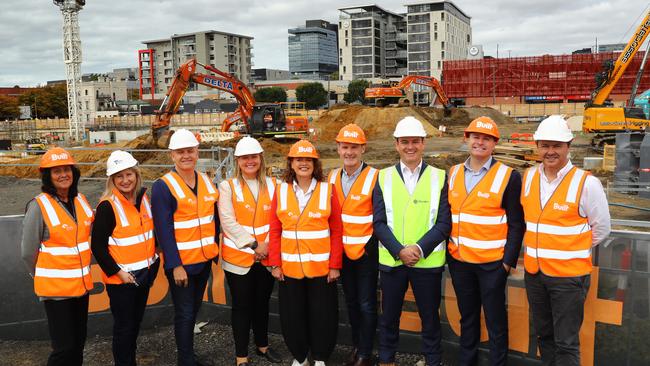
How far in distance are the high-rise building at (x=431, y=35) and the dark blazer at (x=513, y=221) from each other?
354ft

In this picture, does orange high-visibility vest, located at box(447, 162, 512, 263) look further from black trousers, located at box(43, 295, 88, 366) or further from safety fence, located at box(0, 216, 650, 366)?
black trousers, located at box(43, 295, 88, 366)

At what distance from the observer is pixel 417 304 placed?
4.44 m

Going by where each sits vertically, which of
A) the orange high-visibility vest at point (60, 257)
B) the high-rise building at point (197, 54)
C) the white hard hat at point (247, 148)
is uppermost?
the high-rise building at point (197, 54)

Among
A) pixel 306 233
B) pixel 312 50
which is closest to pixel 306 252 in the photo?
pixel 306 233

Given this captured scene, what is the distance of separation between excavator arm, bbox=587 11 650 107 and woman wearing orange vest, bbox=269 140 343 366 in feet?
77.0

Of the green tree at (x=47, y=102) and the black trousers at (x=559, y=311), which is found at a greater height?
Result: the green tree at (x=47, y=102)

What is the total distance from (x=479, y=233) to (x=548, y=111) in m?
64.1

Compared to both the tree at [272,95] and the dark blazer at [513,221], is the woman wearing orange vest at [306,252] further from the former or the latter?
the tree at [272,95]

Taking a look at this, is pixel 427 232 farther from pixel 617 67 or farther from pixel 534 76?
pixel 534 76

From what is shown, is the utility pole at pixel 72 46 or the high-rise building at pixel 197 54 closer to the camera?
the utility pole at pixel 72 46

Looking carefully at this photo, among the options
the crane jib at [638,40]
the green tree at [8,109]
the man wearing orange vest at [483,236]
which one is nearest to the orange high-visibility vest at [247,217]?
the man wearing orange vest at [483,236]

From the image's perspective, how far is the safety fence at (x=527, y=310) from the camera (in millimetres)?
4066

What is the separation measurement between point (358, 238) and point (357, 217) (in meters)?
0.18

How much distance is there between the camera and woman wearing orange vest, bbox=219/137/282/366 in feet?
15.2
